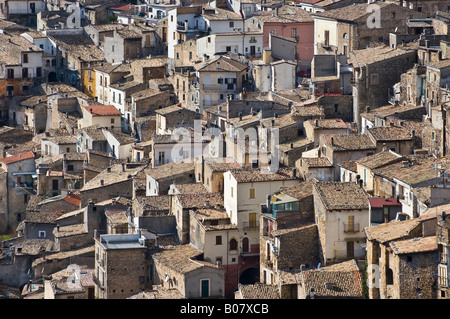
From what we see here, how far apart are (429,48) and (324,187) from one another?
14659 mm

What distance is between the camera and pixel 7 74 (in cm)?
7775

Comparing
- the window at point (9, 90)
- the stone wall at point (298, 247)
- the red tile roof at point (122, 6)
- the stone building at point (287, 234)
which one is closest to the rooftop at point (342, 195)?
the stone building at point (287, 234)

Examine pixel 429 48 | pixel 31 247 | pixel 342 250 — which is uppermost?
pixel 429 48

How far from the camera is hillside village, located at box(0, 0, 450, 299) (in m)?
44.7

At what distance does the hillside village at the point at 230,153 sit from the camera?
4472 cm

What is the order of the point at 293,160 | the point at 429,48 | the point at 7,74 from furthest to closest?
the point at 7,74 → the point at 429,48 → the point at 293,160

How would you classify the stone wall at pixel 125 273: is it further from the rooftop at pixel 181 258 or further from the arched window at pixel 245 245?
the arched window at pixel 245 245


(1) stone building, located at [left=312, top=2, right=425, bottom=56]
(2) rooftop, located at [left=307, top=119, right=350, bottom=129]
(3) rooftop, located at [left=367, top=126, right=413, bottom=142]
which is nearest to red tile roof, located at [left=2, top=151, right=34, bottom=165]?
(1) stone building, located at [left=312, top=2, right=425, bottom=56]

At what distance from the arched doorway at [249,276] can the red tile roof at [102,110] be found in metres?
21.5

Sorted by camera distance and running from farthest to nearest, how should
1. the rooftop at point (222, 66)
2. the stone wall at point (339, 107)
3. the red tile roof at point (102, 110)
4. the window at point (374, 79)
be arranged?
the red tile roof at point (102, 110), the rooftop at point (222, 66), the stone wall at point (339, 107), the window at point (374, 79)
